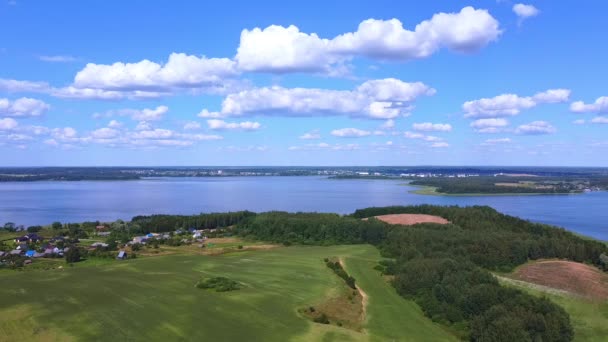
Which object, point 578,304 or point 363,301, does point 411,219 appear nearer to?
point 578,304

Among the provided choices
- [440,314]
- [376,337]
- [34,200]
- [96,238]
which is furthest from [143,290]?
[34,200]

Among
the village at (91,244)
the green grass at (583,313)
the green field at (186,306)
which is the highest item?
the green field at (186,306)

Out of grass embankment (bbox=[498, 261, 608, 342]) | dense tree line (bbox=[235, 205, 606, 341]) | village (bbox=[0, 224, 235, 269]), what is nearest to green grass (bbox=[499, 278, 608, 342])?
grass embankment (bbox=[498, 261, 608, 342])

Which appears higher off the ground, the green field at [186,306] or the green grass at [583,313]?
the green field at [186,306]

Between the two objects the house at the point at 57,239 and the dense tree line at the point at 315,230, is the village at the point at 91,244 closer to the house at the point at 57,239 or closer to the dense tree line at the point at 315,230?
the house at the point at 57,239

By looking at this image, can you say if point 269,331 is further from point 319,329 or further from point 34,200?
point 34,200

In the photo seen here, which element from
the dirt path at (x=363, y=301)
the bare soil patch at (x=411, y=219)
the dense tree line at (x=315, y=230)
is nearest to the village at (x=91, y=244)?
the dense tree line at (x=315, y=230)

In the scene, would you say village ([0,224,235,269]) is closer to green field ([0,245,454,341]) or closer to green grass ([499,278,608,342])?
green field ([0,245,454,341])


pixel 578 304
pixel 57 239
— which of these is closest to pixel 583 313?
pixel 578 304
